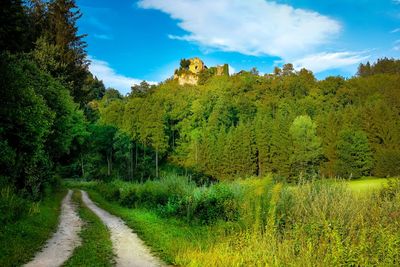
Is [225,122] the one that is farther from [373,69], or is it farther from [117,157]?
[373,69]

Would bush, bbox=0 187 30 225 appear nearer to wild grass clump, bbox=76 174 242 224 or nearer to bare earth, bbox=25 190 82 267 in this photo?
bare earth, bbox=25 190 82 267

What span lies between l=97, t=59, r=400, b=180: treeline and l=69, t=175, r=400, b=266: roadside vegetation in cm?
4245

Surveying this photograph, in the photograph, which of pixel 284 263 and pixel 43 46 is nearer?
pixel 284 263

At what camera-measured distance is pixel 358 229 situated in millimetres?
9773

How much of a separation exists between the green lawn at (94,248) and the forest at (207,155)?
4.46ft

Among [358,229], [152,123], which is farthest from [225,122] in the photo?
[358,229]

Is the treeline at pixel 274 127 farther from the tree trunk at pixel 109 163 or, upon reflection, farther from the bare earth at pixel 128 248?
the bare earth at pixel 128 248

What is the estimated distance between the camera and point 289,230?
1015 centimetres

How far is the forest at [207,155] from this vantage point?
10.0 meters

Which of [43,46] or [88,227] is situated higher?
[43,46]

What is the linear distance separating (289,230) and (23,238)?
843 cm

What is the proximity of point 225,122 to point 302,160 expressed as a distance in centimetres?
2235

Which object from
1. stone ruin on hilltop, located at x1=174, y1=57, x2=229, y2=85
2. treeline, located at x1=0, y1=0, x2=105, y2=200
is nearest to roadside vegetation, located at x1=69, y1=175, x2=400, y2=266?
treeline, located at x1=0, y1=0, x2=105, y2=200

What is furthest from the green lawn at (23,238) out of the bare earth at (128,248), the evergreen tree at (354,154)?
the evergreen tree at (354,154)
